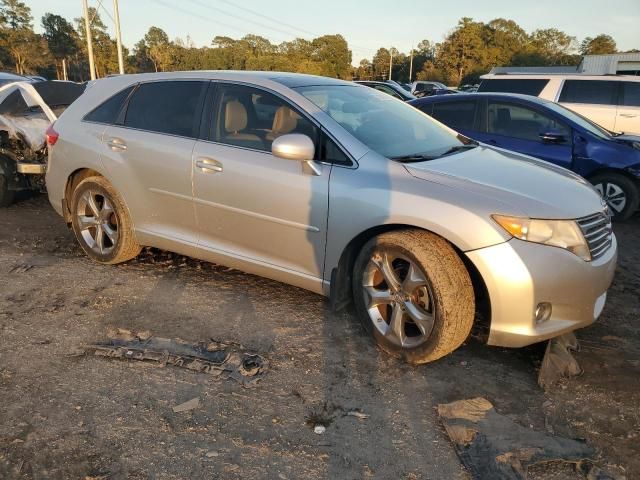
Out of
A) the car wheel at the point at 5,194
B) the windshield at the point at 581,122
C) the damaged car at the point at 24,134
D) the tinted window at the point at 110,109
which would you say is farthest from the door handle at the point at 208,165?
the windshield at the point at 581,122

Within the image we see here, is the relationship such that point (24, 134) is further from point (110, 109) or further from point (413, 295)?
point (413, 295)

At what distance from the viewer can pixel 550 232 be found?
2801 mm

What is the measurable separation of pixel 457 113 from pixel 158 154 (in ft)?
15.4

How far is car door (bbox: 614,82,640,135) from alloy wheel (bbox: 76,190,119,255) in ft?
28.2

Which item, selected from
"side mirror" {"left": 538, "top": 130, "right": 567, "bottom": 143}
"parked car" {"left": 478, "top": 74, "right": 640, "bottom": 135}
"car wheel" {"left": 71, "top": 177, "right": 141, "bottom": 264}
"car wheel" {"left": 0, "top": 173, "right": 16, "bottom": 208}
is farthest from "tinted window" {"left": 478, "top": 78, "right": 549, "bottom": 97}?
"car wheel" {"left": 0, "top": 173, "right": 16, "bottom": 208}

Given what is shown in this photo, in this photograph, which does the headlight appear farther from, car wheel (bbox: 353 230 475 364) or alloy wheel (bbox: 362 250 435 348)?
alloy wheel (bbox: 362 250 435 348)

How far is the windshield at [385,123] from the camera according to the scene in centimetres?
348

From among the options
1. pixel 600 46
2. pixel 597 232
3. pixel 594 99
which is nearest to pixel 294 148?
pixel 597 232

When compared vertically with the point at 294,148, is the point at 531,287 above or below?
below

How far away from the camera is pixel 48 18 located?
55750 mm

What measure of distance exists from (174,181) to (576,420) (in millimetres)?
3076

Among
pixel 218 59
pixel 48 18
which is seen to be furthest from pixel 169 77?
pixel 218 59

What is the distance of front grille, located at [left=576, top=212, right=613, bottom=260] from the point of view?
2.93 metres

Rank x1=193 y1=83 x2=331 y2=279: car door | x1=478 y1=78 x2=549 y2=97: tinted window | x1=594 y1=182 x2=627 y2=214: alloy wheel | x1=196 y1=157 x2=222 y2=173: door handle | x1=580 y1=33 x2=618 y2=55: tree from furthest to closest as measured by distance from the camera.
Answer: x1=580 y1=33 x2=618 y2=55: tree → x1=478 y1=78 x2=549 y2=97: tinted window → x1=594 y1=182 x2=627 y2=214: alloy wheel → x1=196 y1=157 x2=222 y2=173: door handle → x1=193 y1=83 x2=331 y2=279: car door
